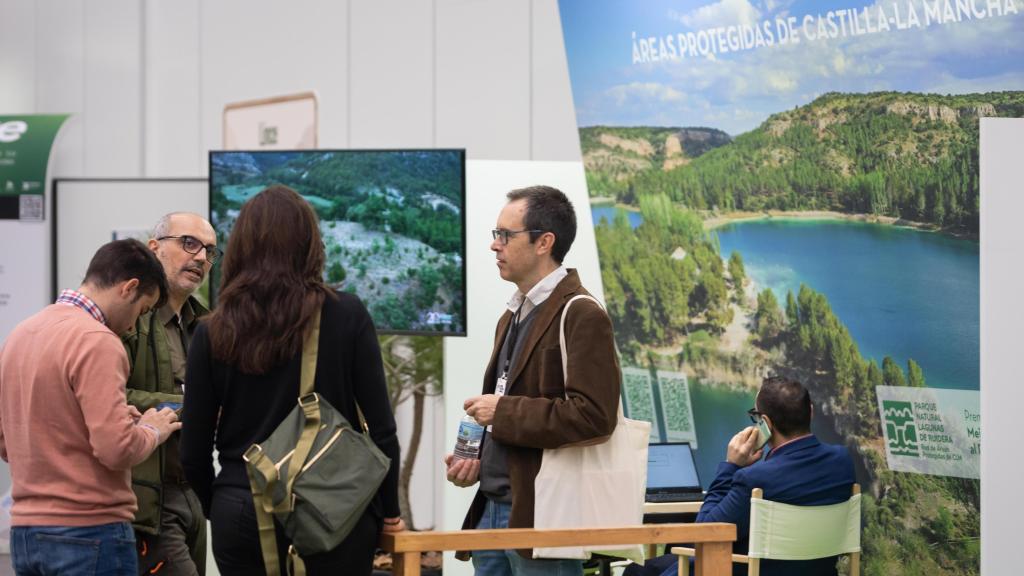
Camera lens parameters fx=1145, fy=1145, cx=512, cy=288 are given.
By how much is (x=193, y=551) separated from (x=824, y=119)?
2.59 metres

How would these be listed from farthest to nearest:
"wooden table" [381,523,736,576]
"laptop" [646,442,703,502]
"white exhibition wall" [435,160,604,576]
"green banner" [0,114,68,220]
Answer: "green banner" [0,114,68,220], "white exhibition wall" [435,160,604,576], "laptop" [646,442,703,502], "wooden table" [381,523,736,576]

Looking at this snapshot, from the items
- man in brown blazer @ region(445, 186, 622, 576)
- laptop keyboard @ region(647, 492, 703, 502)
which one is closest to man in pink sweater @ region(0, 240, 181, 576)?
man in brown blazer @ region(445, 186, 622, 576)

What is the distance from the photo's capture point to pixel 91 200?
5023mm

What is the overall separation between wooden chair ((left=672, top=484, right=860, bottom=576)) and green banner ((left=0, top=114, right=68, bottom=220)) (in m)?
3.62

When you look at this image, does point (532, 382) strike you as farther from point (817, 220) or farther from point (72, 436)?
point (817, 220)

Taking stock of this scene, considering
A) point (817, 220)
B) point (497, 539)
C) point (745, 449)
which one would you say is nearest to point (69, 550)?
point (497, 539)

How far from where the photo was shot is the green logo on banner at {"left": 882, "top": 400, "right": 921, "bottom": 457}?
3.81 meters

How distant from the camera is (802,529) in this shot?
128 inches

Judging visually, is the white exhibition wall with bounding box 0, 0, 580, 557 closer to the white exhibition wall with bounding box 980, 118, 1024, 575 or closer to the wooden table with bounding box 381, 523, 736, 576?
the white exhibition wall with bounding box 980, 118, 1024, 575

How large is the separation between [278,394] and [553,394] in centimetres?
65

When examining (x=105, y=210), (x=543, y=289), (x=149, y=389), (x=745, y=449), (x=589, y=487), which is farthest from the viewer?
(x=105, y=210)

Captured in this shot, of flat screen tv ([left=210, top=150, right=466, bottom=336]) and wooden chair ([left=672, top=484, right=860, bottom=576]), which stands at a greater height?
flat screen tv ([left=210, top=150, right=466, bottom=336])

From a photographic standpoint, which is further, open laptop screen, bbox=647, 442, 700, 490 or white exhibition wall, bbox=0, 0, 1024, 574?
white exhibition wall, bbox=0, 0, 1024, 574

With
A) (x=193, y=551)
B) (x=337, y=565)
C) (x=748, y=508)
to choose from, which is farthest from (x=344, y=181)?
(x=337, y=565)
